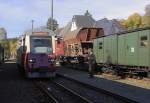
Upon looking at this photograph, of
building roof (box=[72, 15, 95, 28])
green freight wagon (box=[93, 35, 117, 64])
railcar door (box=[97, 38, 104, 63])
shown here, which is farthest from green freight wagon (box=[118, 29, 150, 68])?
building roof (box=[72, 15, 95, 28])

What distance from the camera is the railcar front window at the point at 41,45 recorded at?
26.1m

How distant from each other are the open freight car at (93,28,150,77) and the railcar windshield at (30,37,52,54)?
4720 mm

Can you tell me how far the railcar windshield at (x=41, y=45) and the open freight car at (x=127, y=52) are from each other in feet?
15.5

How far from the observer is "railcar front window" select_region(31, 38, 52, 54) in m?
26.1

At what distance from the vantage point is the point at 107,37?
30.1 m

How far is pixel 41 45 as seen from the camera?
1036 inches

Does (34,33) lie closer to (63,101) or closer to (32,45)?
(32,45)

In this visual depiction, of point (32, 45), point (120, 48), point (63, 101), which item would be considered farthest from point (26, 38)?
point (63, 101)

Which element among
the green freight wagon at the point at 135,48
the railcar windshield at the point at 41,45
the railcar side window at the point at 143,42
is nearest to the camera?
the green freight wagon at the point at 135,48

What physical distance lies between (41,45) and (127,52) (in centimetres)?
565

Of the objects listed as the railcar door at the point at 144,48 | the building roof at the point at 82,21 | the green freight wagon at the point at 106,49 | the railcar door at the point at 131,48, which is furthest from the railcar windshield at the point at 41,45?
the building roof at the point at 82,21

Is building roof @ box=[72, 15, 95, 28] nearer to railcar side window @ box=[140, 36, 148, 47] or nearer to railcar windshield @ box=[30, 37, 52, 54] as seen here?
railcar windshield @ box=[30, 37, 52, 54]

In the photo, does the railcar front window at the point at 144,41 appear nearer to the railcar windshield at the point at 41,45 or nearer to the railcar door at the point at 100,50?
the railcar windshield at the point at 41,45

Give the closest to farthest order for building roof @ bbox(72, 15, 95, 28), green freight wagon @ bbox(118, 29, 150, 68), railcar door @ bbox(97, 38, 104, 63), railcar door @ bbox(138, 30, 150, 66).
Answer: railcar door @ bbox(138, 30, 150, 66) < green freight wagon @ bbox(118, 29, 150, 68) < railcar door @ bbox(97, 38, 104, 63) < building roof @ bbox(72, 15, 95, 28)
